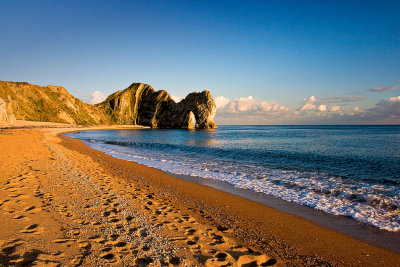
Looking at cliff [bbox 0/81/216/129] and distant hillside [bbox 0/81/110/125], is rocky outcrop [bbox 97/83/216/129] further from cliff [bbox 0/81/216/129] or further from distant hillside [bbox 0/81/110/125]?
distant hillside [bbox 0/81/110/125]

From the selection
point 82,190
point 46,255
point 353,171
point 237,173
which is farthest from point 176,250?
point 353,171

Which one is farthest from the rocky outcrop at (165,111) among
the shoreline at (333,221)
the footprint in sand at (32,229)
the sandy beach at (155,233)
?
the footprint in sand at (32,229)

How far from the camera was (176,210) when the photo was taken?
6754 millimetres

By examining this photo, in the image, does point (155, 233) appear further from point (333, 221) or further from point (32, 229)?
point (333, 221)

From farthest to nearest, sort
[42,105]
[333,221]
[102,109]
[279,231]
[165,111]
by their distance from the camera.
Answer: [102,109] < [165,111] < [42,105] < [333,221] < [279,231]

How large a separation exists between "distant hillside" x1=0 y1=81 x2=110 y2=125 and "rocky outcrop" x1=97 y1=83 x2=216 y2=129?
3601 cm

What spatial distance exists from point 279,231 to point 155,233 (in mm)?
3401

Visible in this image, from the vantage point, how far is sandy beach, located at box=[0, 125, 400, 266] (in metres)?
3.93

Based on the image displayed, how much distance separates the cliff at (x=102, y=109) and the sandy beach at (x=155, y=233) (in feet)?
282

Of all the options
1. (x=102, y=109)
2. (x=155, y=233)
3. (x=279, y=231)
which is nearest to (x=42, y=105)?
(x=102, y=109)

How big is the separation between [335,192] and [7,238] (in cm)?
1164

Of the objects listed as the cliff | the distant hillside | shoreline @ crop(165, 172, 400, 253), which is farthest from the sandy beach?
the distant hillside

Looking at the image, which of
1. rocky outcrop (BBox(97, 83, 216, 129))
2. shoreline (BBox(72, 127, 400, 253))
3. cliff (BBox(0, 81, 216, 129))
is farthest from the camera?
rocky outcrop (BBox(97, 83, 216, 129))

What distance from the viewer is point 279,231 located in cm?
561
